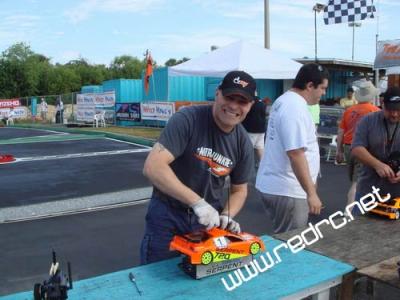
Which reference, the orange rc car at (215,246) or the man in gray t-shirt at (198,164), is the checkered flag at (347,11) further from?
the orange rc car at (215,246)

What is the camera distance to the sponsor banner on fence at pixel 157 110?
1814cm

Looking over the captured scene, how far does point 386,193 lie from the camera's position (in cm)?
360

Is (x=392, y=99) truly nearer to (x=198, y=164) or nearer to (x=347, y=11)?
(x=198, y=164)

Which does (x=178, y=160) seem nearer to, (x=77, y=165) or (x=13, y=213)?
(x=13, y=213)

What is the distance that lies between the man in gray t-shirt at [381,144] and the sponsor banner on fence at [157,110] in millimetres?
14355

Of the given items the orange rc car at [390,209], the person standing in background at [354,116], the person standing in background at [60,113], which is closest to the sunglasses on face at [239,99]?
the orange rc car at [390,209]

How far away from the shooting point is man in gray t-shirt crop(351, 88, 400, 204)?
3452mm

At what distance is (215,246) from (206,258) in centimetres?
7

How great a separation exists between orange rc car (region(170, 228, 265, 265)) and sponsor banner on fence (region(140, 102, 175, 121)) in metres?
Result: 15.7

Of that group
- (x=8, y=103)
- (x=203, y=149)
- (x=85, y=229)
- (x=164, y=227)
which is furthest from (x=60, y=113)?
(x=203, y=149)

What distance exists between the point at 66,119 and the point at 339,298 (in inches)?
1023

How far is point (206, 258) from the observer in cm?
211

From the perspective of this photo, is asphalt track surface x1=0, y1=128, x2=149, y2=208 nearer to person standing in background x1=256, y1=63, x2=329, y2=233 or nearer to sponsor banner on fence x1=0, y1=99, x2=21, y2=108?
person standing in background x1=256, y1=63, x2=329, y2=233

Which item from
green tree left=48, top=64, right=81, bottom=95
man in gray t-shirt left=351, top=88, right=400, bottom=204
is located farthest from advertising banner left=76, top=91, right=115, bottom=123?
green tree left=48, top=64, right=81, bottom=95
